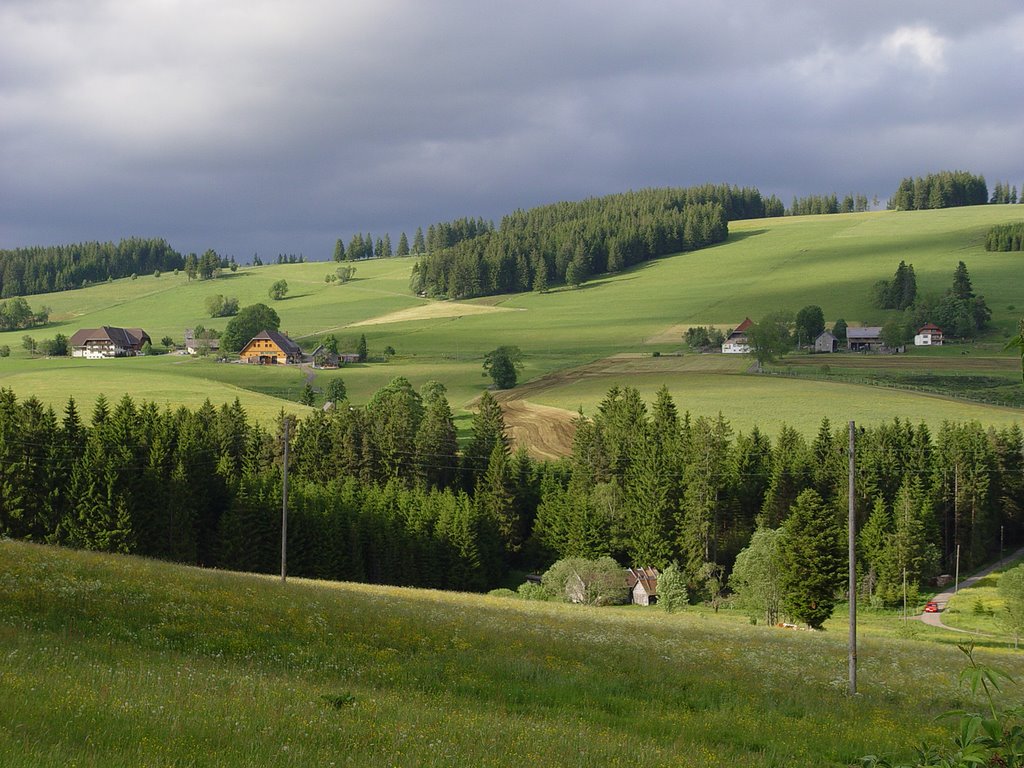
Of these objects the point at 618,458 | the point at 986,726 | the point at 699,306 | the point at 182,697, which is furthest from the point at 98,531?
the point at 699,306

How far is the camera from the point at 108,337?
182 metres

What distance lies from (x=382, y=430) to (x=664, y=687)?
242 feet

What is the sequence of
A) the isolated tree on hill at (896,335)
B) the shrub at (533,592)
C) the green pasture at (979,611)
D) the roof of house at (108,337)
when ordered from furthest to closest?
the roof of house at (108,337), the isolated tree on hill at (896,335), the shrub at (533,592), the green pasture at (979,611)

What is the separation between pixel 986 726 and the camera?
5.68m

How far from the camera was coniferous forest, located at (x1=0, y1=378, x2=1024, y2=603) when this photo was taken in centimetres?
6419

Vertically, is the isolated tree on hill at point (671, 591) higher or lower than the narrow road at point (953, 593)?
higher

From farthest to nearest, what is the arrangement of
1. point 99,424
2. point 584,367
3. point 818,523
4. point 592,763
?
point 584,367 → point 99,424 → point 818,523 → point 592,763

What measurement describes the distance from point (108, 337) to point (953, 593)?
6456 inches

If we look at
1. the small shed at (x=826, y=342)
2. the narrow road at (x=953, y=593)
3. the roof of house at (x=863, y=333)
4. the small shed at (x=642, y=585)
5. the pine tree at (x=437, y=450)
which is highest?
the roof of house at (x=863, y=333)

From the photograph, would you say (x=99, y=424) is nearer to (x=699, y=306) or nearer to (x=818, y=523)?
(x=818, y=523)

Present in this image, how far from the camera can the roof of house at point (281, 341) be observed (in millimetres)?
166300

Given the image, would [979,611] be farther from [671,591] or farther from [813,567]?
[671,591]

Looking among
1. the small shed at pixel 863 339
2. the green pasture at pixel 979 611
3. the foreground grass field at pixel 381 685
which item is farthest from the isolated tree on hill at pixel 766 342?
the foreground grass field at pixel 381 685

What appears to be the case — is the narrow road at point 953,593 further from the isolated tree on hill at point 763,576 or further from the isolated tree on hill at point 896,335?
the isolated tree on hill at point 896,335
